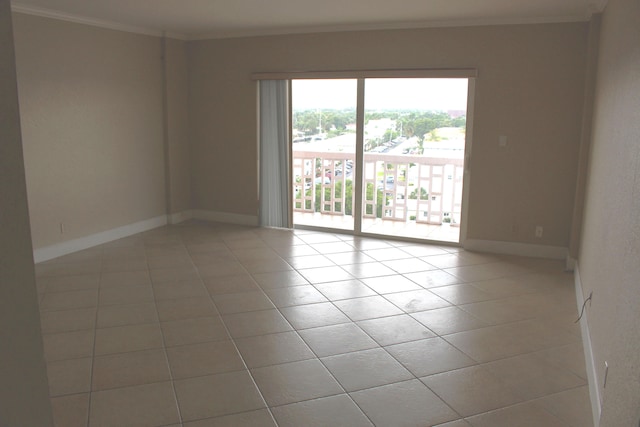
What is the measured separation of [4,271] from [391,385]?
6.92 feet

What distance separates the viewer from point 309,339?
3434mm

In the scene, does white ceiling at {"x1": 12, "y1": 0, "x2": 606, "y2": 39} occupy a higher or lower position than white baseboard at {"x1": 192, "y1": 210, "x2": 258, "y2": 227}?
higher

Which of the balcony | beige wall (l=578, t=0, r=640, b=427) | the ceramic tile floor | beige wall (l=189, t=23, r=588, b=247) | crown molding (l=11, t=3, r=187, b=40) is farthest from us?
the balcony

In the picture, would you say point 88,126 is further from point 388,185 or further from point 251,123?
point 388,185

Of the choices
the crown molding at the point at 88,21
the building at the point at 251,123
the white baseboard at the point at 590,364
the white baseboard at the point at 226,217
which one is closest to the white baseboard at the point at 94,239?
A: the building at the point at 251,123

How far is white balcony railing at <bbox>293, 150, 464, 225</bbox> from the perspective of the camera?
674 centimetres

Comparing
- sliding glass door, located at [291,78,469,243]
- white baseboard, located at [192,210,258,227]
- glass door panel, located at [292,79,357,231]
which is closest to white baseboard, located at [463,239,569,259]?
sliding glass door, located at [291,78,469,243]

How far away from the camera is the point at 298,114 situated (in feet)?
21.5

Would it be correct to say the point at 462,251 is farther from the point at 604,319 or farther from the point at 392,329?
the point at 604,319

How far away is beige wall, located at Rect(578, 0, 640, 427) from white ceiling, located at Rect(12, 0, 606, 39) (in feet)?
3.39

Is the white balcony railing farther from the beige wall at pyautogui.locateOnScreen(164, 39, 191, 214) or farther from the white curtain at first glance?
the beige wall at pyautogui.locateOnScreen(164, 39, 191, 214)

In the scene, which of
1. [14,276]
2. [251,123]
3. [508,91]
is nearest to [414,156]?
[508,91]

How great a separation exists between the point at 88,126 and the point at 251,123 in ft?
6.34

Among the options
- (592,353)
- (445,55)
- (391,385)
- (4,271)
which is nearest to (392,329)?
(391,385)
